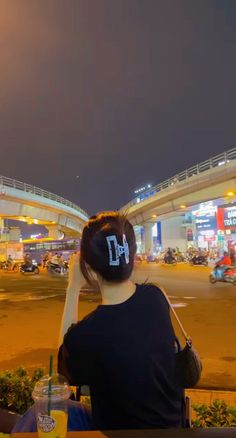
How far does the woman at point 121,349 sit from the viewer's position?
1714 millimetres

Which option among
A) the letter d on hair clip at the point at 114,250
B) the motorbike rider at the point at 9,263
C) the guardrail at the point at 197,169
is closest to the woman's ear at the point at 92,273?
the letter d on hair clip at the point at 114,250

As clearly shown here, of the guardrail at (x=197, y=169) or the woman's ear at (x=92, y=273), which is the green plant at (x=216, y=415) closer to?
the woman's ear at (x=92, y=273)

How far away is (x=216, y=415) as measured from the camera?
284 cm

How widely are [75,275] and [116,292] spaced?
27 cm

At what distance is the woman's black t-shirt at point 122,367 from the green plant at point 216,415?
118cm

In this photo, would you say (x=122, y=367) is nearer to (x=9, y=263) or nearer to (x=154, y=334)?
(x=154, y=334)

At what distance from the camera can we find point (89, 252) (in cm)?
190

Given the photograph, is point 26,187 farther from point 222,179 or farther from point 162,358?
point 162,358

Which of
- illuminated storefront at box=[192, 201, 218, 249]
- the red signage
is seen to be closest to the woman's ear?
the red signage

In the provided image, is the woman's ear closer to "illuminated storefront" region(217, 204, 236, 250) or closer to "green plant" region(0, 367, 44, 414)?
"green plant" region(0, 367, 44, 414)

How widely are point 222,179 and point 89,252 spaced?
989 inches

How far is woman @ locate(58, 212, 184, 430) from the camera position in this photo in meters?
1.71

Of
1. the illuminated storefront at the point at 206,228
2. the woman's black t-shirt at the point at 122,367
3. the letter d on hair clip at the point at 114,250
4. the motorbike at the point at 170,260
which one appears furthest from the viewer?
the illuminated storefront at the point at 206,228

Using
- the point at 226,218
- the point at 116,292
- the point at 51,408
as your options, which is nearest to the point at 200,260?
the point at 226,218
